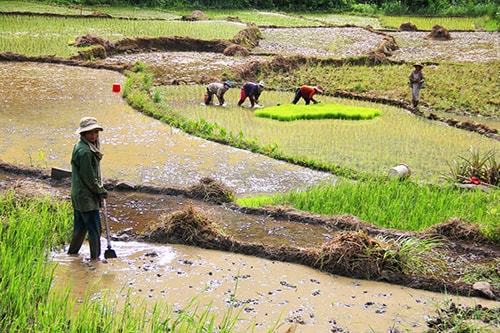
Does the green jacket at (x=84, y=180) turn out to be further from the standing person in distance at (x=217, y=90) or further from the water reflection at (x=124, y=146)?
the standing person in distance at (x=217, y=90)

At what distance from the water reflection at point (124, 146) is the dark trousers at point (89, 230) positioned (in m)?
2.56

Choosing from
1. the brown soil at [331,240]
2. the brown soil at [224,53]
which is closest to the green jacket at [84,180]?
the brown soil at [331,240]

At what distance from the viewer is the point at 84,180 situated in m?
5.59

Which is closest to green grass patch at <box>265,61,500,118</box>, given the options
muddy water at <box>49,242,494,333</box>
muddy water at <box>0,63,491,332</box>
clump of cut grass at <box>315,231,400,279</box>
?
muddy water at <box>0,63,491,332</box>

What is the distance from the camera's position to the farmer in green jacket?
5.57m

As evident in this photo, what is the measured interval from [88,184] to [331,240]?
206 cm

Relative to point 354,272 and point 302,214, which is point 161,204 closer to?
point 302,214

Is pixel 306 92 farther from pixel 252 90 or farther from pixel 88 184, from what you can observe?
pixel 88 184

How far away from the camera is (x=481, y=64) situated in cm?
1752

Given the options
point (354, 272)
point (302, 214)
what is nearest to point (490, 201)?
point (302, 214)

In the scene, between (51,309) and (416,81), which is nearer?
(51,309)

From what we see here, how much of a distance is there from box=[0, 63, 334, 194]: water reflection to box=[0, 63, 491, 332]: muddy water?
0.01 metres

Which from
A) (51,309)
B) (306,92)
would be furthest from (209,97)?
(51,309)

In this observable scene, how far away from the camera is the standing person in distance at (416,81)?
13008mm
